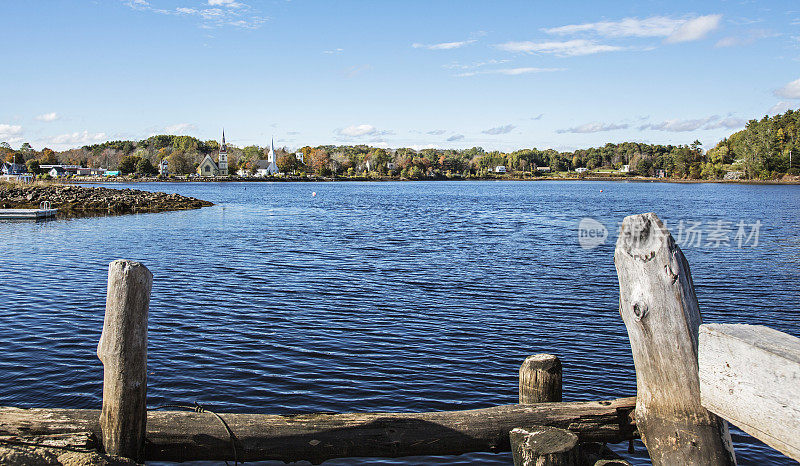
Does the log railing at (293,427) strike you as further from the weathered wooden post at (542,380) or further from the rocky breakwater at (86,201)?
the rocky breakwater at (86,201)

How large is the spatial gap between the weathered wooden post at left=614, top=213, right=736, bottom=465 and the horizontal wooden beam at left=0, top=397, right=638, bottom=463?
1.56m

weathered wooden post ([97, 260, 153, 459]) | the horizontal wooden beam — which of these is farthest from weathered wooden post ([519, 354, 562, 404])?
weathered wooden post ([97, 260, 153, 459])

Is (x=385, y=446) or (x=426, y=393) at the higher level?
(x=385, y=446)

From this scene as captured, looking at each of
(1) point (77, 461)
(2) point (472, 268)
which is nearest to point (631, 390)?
(1) point (77, 461)

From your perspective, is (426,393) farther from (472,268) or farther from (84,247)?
(84,247)

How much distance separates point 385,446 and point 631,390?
6.73m

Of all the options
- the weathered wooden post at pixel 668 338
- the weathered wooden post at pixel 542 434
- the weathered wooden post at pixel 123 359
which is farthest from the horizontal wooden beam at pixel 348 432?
the weathered wooden post at pixel 668 338

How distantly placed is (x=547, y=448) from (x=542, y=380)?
1133 millimetres

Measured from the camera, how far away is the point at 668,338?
14.4ft

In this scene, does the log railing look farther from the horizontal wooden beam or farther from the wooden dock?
the wooden dock

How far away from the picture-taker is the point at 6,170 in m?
146

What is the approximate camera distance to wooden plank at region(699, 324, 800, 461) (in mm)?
2709

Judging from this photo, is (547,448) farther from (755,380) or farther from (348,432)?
(755,380)

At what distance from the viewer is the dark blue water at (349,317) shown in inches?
433
